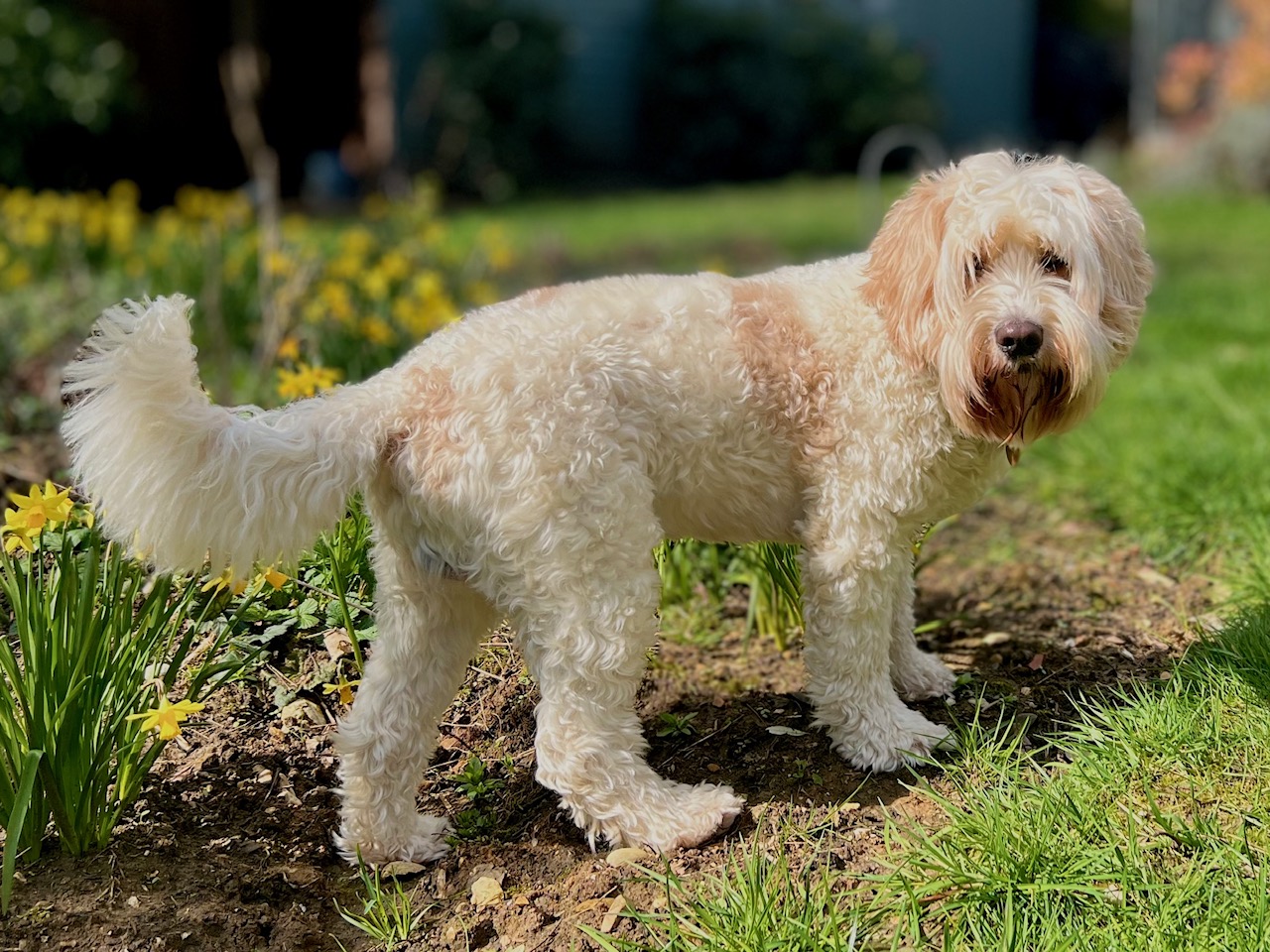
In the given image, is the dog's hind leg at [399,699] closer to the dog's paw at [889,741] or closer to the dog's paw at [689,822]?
the dog's paw at [689,822]

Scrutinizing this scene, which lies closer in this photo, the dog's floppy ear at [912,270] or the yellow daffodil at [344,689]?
the dog's floppy ear at [912,270]

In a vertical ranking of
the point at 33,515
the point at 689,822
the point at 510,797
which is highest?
the point at 33,515

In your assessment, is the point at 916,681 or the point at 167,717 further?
the point at 916,681

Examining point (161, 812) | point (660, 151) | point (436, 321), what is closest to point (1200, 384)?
point (436, 321)

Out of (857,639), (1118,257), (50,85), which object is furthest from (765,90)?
(857,639)

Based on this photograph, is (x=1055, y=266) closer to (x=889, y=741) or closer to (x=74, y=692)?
(x=889, y=741)

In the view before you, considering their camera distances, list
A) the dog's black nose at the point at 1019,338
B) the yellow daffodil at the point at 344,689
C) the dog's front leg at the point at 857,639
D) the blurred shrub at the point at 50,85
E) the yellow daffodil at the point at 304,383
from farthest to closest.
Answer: the blurred shrub at the point at 50,85
the yellow daffodil at the point at 304,383
the yellow daffodil at the point at 344,689
the dog's front leg at the point at 857,639
the dog's black nose at the point at 1019,338

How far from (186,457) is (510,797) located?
1.25m

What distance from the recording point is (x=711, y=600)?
12.6 feet

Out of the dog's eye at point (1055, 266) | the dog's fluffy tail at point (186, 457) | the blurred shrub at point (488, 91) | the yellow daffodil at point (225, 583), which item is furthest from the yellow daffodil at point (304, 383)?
the blurred shrub at point (488, 91)

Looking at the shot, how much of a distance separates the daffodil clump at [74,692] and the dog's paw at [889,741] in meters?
1.50

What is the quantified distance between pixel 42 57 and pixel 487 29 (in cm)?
576

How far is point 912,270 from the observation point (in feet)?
8.86

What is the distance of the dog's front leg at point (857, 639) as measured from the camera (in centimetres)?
287
